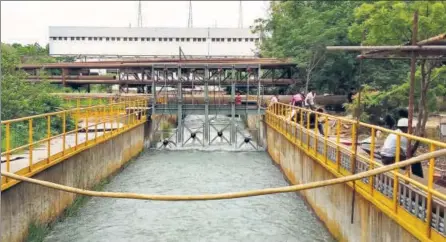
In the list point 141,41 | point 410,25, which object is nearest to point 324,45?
point 410,25

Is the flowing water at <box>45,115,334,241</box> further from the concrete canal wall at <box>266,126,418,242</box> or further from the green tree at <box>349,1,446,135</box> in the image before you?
the green tree at <box>349,1,446,135</box>

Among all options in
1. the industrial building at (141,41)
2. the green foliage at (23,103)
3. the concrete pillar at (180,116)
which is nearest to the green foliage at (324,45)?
the concrete pillar at (180,116)

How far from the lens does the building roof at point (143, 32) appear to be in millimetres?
66688

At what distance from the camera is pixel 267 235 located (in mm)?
11320

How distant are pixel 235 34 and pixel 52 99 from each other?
47.4 metres

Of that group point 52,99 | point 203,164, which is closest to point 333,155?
point 203,164

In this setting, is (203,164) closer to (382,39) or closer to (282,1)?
(382,39)

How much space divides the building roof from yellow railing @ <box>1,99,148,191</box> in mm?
41660

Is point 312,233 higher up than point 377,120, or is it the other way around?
point 377,120

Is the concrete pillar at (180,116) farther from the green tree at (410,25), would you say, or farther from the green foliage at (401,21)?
the green foliage at (401,21)

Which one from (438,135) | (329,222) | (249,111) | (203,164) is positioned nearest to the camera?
(329,222)

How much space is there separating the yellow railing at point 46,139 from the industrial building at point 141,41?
135 ft

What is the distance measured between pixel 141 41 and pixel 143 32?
4.26 feet

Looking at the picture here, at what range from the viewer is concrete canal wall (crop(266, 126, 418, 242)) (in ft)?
23.8
